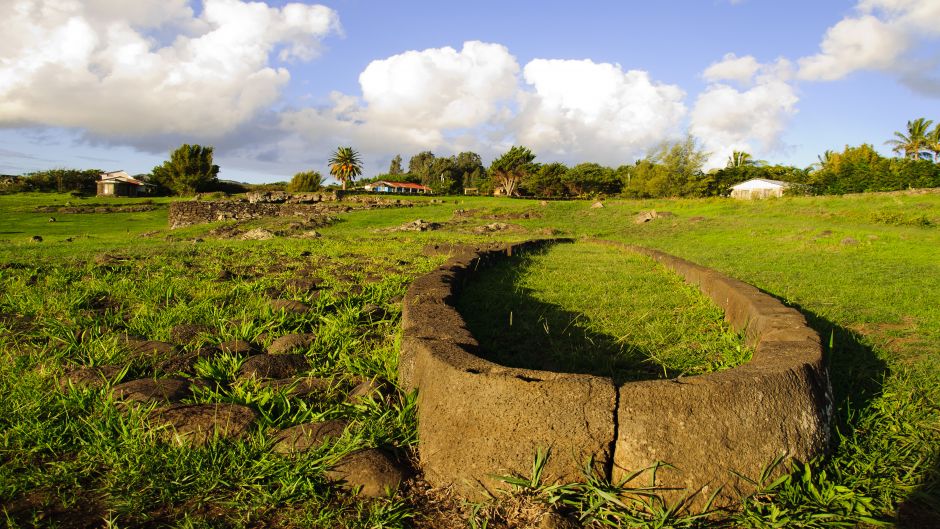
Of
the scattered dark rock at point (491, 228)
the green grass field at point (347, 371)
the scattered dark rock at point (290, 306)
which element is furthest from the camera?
the scattered dark rock at point (491, 228)

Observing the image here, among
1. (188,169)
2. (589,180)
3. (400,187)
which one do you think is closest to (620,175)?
(589,180)

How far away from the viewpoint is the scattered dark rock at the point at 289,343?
3931 millimetres

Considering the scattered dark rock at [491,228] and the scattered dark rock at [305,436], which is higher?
the scattered dark rock at [491,228]

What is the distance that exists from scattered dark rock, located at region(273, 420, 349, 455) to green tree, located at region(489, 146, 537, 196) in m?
63.8

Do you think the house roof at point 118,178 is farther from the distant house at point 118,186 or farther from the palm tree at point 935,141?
the palm tree at point 935,141

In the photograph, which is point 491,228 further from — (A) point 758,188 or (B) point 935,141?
(B) point 935,141

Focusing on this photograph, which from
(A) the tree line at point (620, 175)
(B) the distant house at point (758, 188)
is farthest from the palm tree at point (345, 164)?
(B) the distant house at point (758, 188)

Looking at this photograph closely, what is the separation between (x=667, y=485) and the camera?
2197 mm

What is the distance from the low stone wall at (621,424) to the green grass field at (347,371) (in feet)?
0.38

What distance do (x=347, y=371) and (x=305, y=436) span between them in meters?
1.03

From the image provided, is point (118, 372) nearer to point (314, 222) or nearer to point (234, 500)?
point (234, 500)

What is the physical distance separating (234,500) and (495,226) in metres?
17.6

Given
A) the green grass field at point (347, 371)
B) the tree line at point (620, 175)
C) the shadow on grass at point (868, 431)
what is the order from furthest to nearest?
the tree line at point (620, 175)
the shadow on grass at point (868, 431)
the green grass field at point (347, 371)

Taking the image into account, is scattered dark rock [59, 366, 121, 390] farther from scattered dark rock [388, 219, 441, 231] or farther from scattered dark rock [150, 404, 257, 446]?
scattered dark rock [388, 219, 441, 231]
